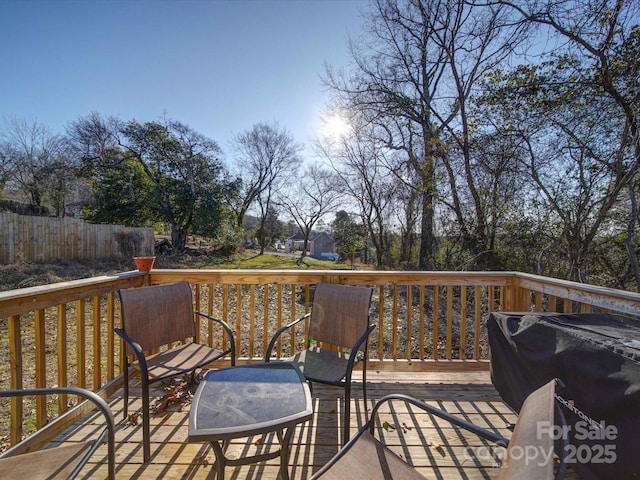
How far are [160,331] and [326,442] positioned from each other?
1.42 metres

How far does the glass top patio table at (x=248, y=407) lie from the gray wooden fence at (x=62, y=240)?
8.83m

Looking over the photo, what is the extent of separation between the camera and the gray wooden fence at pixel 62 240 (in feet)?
23.7

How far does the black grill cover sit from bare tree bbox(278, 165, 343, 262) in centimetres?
1543

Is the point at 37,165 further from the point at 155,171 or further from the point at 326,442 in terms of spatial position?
the point at 326,442

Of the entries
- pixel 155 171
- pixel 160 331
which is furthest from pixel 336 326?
pixel 155 171

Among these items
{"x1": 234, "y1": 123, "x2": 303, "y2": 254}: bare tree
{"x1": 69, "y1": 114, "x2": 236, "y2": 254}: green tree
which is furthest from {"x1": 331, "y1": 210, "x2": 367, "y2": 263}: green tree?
{"x1": 69, "y1": 114, "x2": 236, "y2": 254}: green tree

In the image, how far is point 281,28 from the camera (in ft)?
17.1

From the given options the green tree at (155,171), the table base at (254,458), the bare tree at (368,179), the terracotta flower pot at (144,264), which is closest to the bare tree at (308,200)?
the bare tree at (368,179)

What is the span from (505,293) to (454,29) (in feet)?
21.8

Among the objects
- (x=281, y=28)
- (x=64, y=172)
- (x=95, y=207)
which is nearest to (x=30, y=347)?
(x=281, y=28)

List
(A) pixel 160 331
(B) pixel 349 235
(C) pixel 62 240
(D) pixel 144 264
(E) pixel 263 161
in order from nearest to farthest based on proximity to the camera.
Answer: (A) pixel 160 331 → (D) pixel 144 264 → (C) pixel 62 240 → (B) pixel 349 235 → (E) pixel 263 161

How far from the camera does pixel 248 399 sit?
4.17 ft

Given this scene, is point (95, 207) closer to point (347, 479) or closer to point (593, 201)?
point (347, 479)

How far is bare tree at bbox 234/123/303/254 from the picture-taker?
18.1 meters
